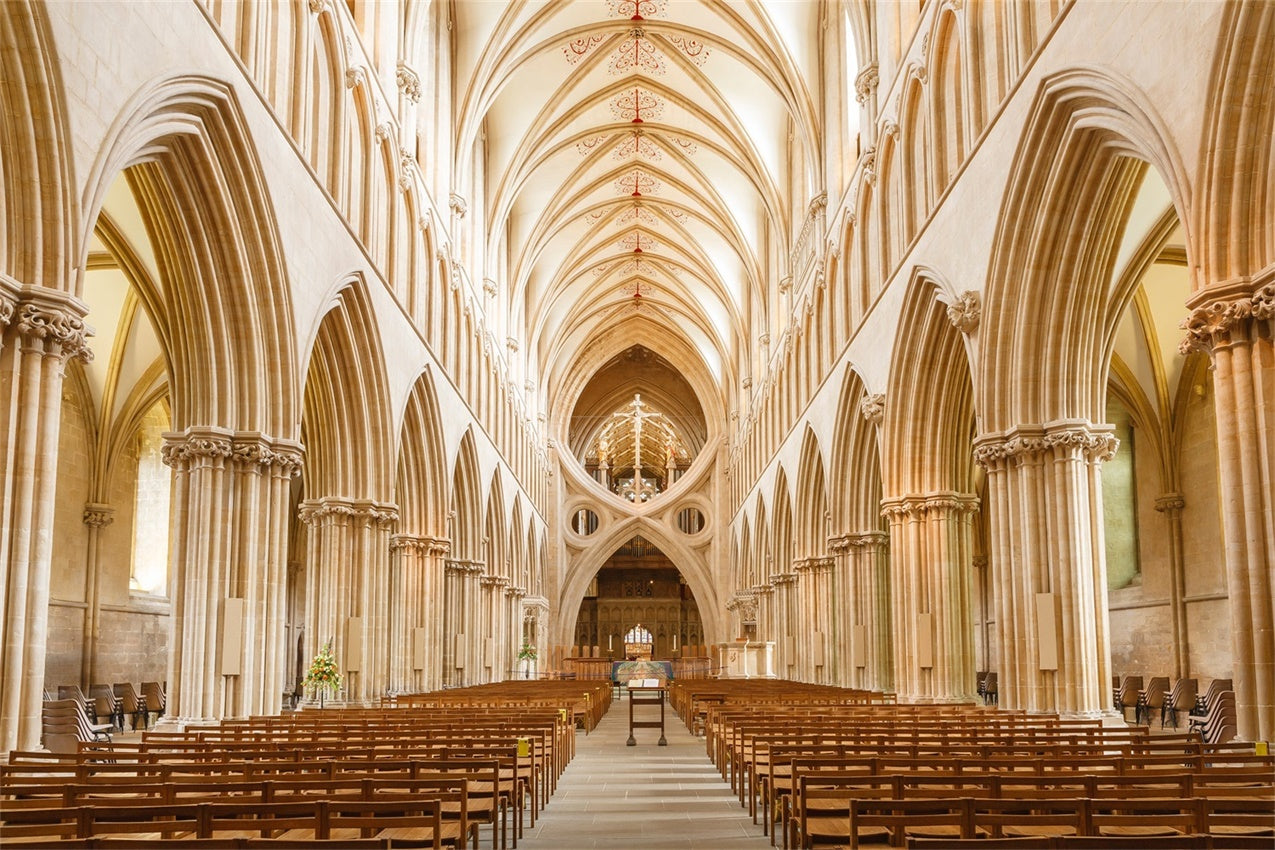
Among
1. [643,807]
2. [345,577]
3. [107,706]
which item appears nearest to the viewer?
[643,807]

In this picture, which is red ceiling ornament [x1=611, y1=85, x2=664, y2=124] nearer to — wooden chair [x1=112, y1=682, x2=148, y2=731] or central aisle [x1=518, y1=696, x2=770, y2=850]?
wooden chair [x1=112, y1=682, x2=148, y2=731]

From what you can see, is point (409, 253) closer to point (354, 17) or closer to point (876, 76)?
point (354, 17)

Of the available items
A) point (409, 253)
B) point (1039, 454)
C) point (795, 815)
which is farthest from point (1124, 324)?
point (795, 815)

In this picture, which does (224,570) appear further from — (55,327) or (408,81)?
(408,81)

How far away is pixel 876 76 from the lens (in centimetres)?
2158

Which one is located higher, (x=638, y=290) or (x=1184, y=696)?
(x=638, y=290)

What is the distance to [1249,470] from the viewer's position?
9766 millimetres

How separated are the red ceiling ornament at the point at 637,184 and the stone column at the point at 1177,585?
1999 centimetres

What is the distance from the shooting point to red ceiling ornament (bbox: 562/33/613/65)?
1176 inches

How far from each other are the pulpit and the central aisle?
1639 cm

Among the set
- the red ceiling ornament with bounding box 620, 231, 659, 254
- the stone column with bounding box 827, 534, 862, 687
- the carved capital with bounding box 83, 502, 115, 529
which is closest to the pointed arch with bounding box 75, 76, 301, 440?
the carved capital with bounding box 83, 502, 115, 529

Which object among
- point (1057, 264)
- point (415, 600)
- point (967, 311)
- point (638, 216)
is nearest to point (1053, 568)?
point (967, 311)

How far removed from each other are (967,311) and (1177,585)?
1085 centimetres

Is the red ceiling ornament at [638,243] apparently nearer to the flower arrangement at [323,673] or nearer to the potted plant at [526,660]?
the potted plant at [526,660]
